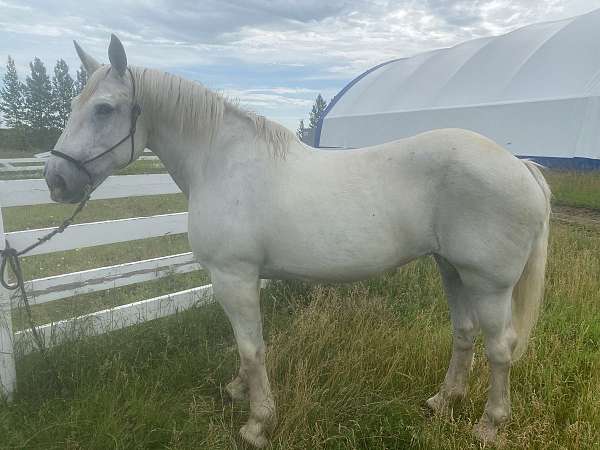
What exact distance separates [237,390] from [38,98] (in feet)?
131

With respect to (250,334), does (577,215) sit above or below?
below

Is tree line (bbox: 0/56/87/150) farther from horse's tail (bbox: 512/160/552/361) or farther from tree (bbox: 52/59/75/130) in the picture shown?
horse's tail (bbox: 512/160/552/361)

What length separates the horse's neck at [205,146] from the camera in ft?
6.88

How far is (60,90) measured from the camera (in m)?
34.0

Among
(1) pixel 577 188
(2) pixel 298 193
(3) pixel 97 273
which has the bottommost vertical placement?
(1) pixel 577 188

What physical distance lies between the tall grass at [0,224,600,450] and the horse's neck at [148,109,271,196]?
1293 millimetres

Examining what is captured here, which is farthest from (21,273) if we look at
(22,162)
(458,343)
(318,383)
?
(22,162)

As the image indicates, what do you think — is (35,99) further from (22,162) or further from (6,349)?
(6,349)

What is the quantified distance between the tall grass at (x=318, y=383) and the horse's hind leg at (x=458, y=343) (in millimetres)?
94

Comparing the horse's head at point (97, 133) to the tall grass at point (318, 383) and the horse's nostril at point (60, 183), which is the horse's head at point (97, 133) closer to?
the horse's nostril at point (60, 183)

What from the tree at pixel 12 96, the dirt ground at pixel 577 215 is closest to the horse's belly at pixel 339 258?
the dirt ground at pixel 577 215

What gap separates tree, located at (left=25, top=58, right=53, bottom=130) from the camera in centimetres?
3344

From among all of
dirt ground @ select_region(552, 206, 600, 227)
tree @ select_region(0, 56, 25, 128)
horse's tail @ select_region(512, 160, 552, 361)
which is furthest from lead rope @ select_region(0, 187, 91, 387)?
tree @ select_region(0, 56, 25, 128)

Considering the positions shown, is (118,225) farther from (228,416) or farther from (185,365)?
(228,416)
